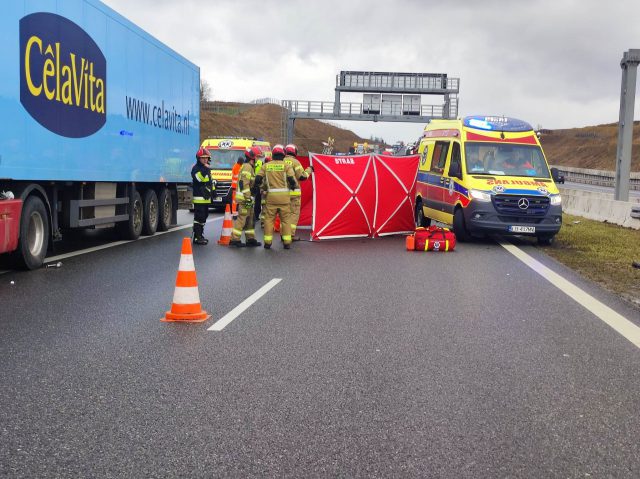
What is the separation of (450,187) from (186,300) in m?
10.3

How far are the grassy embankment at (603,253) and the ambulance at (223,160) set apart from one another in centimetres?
1038

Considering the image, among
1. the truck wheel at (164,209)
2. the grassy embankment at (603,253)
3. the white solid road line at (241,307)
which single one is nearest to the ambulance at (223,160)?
the truck wheel at (164,209)

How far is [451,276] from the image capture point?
11.1 m

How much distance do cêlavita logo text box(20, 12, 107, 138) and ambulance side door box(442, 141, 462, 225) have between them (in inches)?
293

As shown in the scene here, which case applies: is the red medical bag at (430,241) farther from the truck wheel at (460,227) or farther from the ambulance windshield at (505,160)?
the ambulance windshield at (505,160)

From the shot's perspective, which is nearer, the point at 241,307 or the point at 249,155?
the point at 241,307

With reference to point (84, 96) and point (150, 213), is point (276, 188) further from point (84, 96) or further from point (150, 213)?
point (84, 96)

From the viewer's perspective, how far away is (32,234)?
1082cm

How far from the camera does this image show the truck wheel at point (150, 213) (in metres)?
16.2

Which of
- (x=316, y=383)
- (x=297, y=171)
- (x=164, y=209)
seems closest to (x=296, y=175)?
(x=297, y=171)

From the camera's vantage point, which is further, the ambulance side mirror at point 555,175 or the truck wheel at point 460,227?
the ambulance side mirror at point 555,175

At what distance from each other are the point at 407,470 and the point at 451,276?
7524 mm

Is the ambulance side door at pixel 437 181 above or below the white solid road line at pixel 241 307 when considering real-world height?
above

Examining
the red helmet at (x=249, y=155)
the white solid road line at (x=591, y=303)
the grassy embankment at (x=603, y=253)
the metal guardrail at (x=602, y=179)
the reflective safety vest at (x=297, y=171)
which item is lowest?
the white solid road line at (x=591, y=303)
